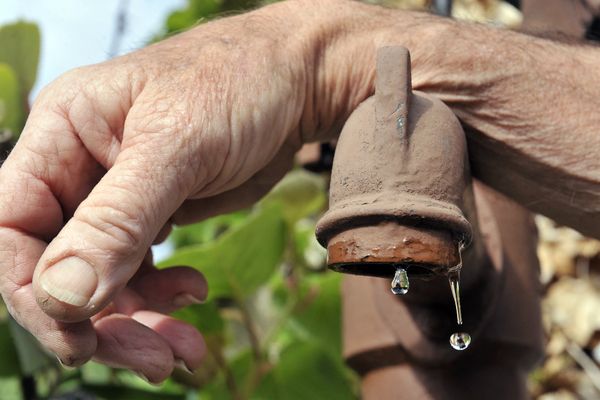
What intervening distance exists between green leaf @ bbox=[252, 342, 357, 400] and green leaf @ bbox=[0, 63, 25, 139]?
0.52m

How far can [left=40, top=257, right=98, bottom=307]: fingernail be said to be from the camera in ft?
2.11

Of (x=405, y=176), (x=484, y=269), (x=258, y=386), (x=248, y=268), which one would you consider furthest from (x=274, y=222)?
(x=405, y=176)

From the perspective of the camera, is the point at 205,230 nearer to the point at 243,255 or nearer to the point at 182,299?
the point at 243,255

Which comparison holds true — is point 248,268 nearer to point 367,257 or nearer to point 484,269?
point 484,269

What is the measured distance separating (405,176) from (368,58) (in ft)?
0.66

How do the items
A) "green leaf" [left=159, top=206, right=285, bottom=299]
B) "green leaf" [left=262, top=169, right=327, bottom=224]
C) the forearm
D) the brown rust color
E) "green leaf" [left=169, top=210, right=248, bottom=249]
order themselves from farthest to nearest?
"green leaf" [left=169, top=210, right=248, bottom=249], "green leaf" [left=262, top=169, right=327, bottom=224], "green leaf" [left=159, top=206, right=285, bottom=299], the forearm, the brown rust color

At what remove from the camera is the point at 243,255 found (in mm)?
1288

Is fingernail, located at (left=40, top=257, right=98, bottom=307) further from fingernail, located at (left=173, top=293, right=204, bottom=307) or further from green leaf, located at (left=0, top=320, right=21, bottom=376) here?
green leaf, located at (left=0, top=320, right=21, bottom=376)

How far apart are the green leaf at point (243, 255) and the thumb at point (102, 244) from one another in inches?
19.8

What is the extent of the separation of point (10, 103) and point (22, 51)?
4.4 inches

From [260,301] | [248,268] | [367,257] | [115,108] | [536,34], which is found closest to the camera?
[367,257]

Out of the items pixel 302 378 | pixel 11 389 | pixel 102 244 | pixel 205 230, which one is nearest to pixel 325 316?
pixel 302 378

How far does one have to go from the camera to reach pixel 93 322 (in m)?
0.79

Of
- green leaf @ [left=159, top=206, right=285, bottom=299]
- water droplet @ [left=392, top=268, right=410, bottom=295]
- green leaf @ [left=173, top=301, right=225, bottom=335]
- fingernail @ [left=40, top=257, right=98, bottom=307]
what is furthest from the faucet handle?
green leaf @ [left=173, top=301, right=225, bottom=335]
